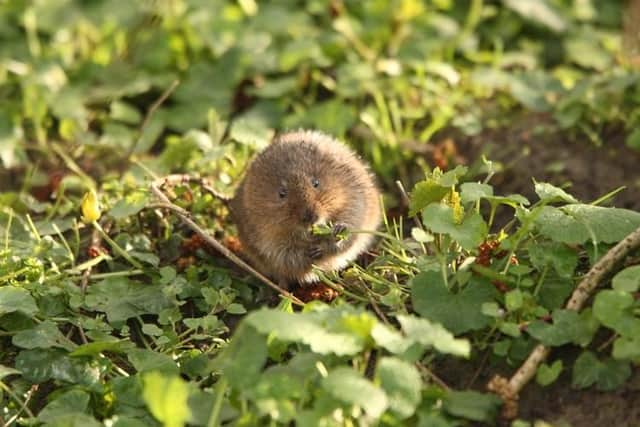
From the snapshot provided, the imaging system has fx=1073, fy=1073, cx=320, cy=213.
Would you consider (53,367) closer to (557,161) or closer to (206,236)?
(206,236)

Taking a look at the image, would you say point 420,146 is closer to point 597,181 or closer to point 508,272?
point 597,181

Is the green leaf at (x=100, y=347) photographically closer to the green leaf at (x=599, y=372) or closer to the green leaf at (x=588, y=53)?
the green leaf at (x=599, y=372)

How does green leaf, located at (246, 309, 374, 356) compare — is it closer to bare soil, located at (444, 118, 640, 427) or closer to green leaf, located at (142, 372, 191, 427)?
green leaf, located at (142, 372, 191, 427)

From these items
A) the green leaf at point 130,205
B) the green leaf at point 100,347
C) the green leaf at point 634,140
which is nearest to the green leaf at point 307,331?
the green leaf at point 100,347

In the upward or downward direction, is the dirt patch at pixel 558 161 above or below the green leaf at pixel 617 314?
below

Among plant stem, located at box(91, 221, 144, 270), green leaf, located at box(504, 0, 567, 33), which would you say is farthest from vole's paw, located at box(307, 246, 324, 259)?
green leaf, located at box(504, 0, 567, 33)

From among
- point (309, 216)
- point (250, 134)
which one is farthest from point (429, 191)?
point (250, 134)
